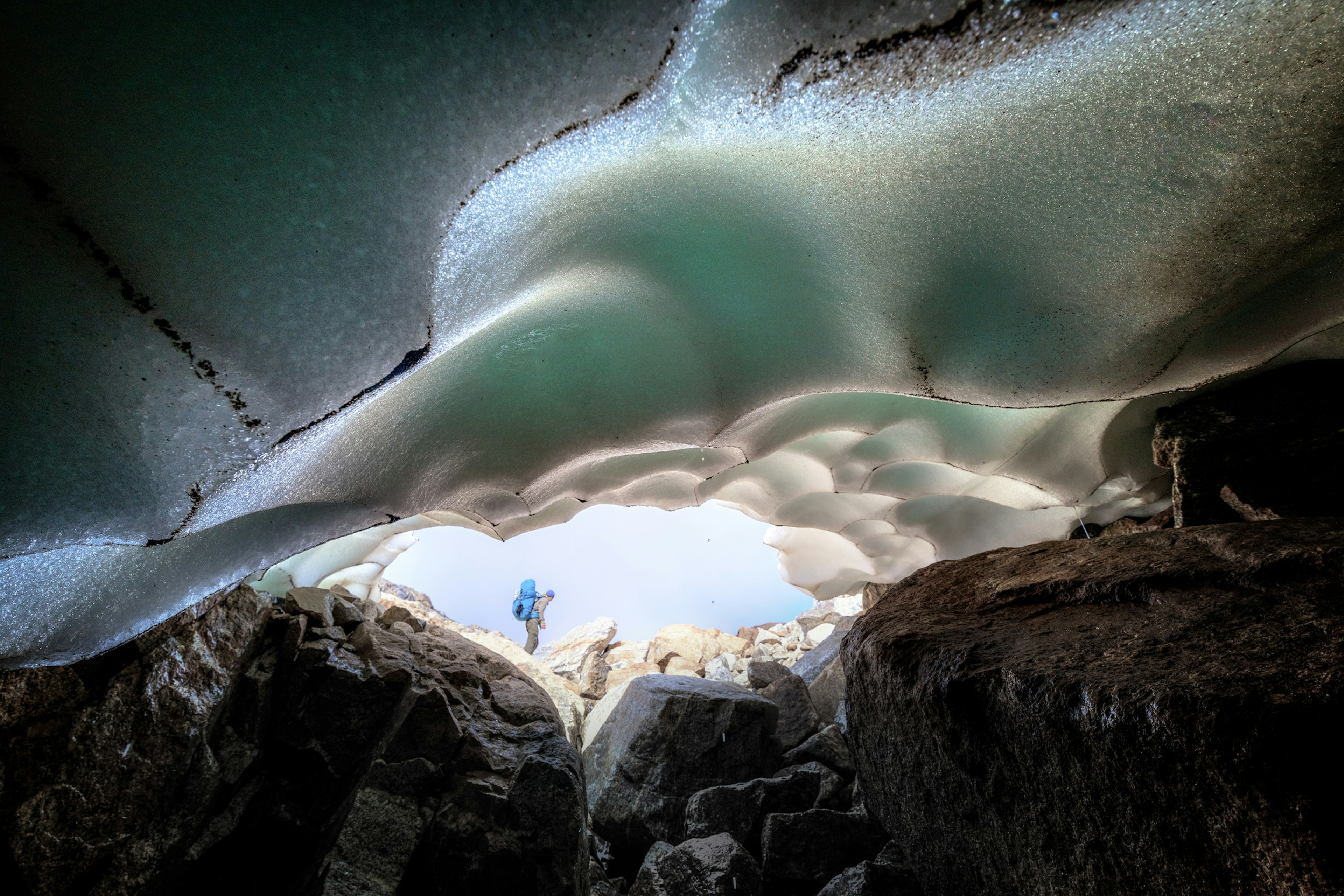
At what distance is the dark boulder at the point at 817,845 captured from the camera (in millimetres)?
2791

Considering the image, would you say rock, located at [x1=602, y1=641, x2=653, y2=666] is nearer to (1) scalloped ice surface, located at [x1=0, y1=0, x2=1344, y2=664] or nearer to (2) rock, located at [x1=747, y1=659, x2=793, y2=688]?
(2) rock, located at [x1=747, y1=659, x2=793, y2=688]

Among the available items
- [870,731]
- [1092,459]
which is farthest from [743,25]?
[1092,459]

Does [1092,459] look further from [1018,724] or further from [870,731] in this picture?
[1018,724]

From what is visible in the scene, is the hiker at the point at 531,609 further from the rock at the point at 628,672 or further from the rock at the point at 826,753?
the rock at the point at 826,753

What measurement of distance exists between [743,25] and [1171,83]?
0.96 meters

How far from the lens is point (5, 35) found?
83 cm

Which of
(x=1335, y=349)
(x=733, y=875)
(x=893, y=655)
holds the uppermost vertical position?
(x=1335, y=349)

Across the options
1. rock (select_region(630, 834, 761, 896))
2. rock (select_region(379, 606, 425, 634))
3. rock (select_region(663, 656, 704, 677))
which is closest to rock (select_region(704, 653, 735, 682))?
rock (select_region(663, 656, 704, 677))

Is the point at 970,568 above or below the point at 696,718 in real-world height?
above

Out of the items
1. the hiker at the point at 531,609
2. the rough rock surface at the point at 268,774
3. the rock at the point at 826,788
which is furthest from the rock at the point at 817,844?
the hiker at the point at 531,609

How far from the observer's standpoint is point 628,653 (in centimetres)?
896

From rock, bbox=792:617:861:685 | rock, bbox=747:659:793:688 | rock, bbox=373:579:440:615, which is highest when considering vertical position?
rock, bbox=373:579:440:615

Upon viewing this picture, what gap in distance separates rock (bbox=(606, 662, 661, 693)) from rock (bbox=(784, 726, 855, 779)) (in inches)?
134

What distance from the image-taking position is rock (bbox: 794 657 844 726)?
511 cm
